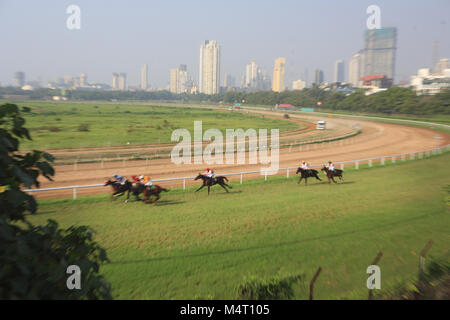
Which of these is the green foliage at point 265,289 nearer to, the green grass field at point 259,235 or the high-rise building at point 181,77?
the green grass field at point 259,235

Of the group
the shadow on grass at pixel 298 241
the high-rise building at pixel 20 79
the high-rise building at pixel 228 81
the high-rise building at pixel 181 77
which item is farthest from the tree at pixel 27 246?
the high-rise building at pixel 228 81

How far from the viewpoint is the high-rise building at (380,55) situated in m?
169

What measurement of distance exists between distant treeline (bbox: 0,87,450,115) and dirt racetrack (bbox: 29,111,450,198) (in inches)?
413

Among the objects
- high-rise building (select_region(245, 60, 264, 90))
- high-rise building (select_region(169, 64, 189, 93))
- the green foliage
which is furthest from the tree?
high-rise building (select_region(245, 60, 264, 90))

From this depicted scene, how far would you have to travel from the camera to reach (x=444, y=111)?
4309 centimetres

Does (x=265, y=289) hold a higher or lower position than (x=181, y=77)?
lower

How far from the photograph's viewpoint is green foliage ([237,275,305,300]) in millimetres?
4938

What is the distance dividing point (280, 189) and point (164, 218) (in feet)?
18.4

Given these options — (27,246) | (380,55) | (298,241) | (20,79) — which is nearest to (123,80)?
(20,79)

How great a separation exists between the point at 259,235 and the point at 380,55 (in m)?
198

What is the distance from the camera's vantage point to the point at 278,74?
469 ft

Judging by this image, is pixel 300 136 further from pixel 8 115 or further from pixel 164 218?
pixel 8 115

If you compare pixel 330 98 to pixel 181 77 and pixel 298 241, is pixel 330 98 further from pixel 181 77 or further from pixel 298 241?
pixel 298 241

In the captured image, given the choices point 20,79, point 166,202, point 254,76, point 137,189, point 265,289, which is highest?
point 254,76
